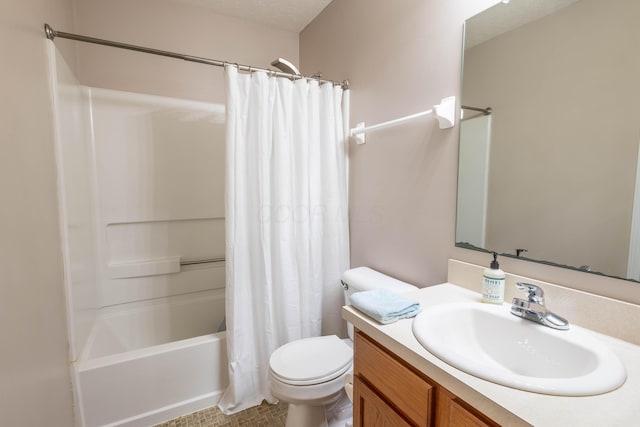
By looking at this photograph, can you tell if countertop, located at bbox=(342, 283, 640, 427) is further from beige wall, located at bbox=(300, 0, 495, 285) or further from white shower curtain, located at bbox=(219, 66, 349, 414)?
white shower curtain, located at bbox=(219, 66, 349, 414)

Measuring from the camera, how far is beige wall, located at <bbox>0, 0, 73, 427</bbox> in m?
0.88

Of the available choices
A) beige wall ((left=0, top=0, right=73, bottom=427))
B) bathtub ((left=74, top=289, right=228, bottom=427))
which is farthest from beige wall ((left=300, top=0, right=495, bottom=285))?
beige wall ((left=0, top=0, right=73, bottom=427))

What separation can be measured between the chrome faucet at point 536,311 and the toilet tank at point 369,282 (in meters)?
0.52

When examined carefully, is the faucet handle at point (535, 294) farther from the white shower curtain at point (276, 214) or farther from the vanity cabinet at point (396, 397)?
the white shower curtain at point (276, 214)

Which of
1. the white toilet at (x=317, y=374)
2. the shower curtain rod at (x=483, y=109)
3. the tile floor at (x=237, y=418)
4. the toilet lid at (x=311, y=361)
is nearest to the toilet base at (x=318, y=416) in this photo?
the white toilet at (x=317, y=374)

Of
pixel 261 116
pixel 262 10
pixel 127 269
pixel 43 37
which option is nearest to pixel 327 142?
pixel 261 116

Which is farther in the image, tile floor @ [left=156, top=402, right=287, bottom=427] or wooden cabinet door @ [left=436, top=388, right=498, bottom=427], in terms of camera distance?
tile floor @ [left=156, top=402, right=287, bottom=427]

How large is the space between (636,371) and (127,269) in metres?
2.53

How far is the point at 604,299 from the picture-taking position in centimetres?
82

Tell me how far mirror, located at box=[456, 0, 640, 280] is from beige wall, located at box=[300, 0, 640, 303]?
0.06 metres

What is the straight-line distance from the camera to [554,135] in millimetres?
933

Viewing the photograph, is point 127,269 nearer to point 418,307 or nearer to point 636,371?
point 418,307

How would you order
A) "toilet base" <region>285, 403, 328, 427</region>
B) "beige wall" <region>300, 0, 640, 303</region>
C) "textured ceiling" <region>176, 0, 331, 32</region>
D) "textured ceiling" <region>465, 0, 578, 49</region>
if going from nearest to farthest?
"textured ceiling" <region>465, 0, 578, 49</region> → "beige wall" <region>300, 0, 640, 303</region> → "toilet base" <region>285, 403, 328, 427</region> → "textured ceiling" <region>176, 0, 331, 32</region>

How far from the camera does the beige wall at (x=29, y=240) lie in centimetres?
88
